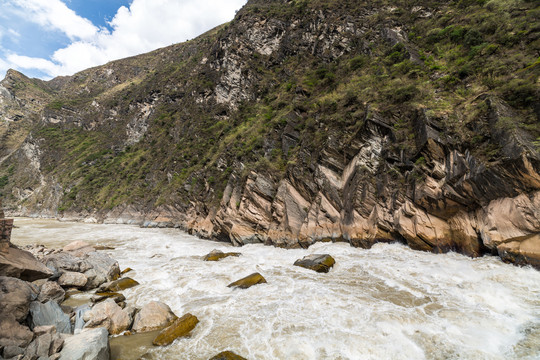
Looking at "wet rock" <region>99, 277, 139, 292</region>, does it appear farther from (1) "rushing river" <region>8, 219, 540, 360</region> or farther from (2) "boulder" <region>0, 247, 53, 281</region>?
(2) "boulder" <region>0, 247, 53, 281</region>

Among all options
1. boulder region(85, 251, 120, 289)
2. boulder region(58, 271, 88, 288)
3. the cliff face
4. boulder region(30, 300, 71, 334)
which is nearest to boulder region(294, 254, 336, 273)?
the cliff face

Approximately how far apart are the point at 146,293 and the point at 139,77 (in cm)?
12401

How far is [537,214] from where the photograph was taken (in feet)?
32.1

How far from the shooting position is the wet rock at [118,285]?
11227mm

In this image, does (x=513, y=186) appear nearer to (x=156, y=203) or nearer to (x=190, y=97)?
(x=156, y=203)

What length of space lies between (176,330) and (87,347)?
2.39 metres

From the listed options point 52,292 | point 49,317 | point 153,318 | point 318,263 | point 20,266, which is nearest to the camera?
point 49,317

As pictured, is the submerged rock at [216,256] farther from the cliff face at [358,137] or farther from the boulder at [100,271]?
the boulder at [100,271]

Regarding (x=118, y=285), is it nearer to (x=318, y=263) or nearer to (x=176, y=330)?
(x=176, y=330)

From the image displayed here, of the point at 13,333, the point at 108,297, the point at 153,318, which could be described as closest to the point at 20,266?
Answer: the point at 108,297

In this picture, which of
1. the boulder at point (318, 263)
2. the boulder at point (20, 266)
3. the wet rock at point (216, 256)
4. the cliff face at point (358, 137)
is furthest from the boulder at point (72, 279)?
the cliff face at point (358, 137)

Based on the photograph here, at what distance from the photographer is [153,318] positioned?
27.3ft

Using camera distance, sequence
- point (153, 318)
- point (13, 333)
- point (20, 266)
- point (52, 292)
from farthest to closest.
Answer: point (52, 292)
point (20, 266)
point (153, 318)
point (13, 333)

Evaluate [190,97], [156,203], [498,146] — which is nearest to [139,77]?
[190,97]
